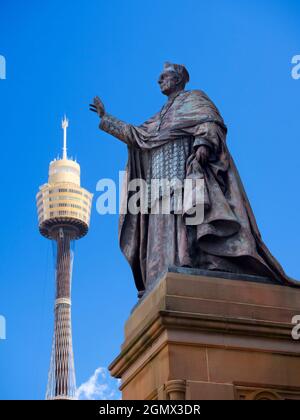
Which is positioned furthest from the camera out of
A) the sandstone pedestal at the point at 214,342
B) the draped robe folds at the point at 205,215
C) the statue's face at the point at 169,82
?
the statue's face at the point at 169,82

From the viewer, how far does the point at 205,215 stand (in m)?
16.3

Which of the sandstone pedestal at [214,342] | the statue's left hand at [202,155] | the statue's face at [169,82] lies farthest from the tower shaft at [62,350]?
the sandstone pedestal at [214,342]

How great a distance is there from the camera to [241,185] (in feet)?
56.4

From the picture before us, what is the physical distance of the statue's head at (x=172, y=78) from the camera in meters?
18.9

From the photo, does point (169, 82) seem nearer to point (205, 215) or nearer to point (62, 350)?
point (205, 215)

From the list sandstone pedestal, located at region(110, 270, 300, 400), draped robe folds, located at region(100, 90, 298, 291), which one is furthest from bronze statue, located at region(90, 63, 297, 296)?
sandstone pedestal, located at region(110, 270, 300, 400)

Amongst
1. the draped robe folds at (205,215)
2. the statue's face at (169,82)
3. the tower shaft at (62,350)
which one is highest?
the tower shaft at (62,350)

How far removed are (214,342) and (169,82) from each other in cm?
591

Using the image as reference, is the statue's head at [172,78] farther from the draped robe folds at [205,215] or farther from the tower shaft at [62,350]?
the tower shaft at [62,350]

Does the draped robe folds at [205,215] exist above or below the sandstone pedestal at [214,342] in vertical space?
above

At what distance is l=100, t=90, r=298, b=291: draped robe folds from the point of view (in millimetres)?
16188

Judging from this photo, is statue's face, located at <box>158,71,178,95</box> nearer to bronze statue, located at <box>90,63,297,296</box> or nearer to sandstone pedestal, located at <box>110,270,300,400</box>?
bronze statue, located at <box>90,63,297,296</box>
